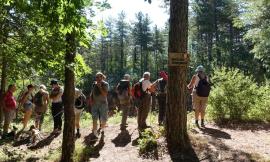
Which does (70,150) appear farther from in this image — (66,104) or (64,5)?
(64,5)

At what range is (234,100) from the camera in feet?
42.1

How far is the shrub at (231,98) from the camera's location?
1289 centimetres

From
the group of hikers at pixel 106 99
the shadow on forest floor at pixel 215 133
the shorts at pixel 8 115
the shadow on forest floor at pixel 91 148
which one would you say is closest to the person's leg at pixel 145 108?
the group of hikers at pixel 106 99

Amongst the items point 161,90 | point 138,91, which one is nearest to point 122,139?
point 138,91

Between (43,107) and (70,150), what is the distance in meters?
4.19

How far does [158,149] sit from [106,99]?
3019 millimetres

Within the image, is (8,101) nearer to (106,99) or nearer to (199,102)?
(106,99)

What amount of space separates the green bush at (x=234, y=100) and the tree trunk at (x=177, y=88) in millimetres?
4370

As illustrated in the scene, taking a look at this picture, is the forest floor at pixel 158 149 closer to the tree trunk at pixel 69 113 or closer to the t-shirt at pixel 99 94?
the tree trunk at pixel 69 113

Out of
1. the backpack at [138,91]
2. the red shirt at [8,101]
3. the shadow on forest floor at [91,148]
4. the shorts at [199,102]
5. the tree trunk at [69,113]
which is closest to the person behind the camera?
the tree trunk at [69,113]

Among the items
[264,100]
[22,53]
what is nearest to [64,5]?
[22,53]

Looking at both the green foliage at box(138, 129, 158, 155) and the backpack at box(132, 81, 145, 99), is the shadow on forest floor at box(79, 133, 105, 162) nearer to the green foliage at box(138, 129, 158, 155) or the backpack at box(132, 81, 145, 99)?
the green foliage at box(138, 129, 158, 155)

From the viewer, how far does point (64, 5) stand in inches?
209

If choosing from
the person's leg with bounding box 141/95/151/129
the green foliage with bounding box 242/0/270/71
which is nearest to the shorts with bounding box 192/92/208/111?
the person's leg with bounding box 141/95/151/129
